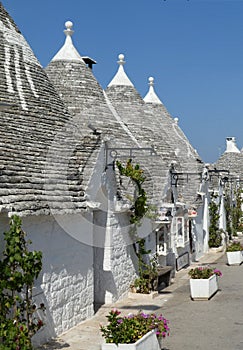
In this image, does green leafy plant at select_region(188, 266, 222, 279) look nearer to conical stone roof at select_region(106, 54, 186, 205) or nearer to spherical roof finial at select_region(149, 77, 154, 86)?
conical stone roof at select_region(106, 54, 186, 205)

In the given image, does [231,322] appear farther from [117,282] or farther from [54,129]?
[54,129]

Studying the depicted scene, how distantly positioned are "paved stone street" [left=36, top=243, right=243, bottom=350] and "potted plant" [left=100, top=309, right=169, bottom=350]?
886mm

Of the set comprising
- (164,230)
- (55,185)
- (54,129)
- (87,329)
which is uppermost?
(54,129)

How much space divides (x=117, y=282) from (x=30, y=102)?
4.78 metres

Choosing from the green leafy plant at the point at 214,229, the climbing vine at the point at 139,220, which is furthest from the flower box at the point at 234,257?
the climbing vine at the point at 139,220

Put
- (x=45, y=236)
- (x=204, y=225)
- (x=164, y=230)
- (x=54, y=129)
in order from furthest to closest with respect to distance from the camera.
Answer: (x=204, y=225) → (x=164, y=230) → (x=54, y=129) → (x=45, y=236)

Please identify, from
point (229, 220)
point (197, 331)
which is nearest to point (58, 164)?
point (197, 331)

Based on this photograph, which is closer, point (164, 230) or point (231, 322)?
point (231, 322)

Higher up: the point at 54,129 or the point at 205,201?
the point at 54,129

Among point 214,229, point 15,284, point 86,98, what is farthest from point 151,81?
point 15,284

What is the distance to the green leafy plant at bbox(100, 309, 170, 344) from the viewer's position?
7676 mm

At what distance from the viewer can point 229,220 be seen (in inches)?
1148

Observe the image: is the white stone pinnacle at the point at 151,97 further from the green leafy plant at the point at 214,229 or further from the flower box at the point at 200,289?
the flower box at the point at 200,289

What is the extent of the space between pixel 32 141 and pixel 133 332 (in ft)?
14.8
